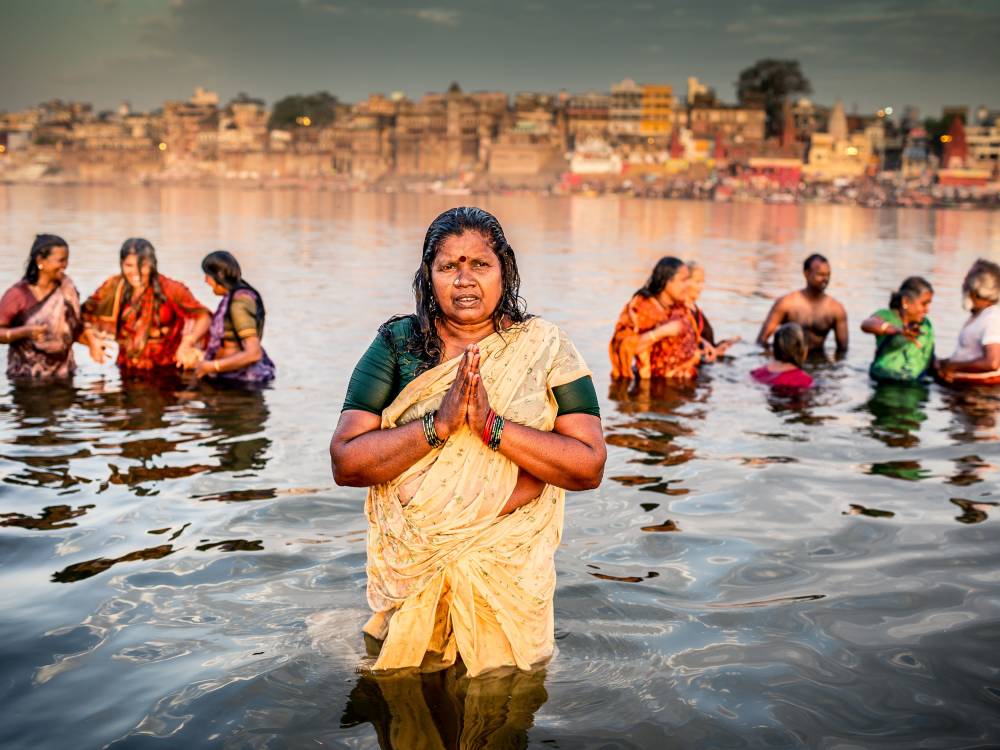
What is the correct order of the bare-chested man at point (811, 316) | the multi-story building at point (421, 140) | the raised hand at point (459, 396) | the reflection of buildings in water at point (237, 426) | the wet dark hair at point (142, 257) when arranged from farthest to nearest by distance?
1. the multi-story building at point (421, 140)
2. the bare-chested man at point (811, 316)
3. the wet dark hair at point (142, 257)
4. the reflection of buildings in water at point (237, 426)
5. the raised hand at point (459, 396)

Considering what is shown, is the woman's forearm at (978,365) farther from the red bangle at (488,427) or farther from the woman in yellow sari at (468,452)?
the red bangle at (488,427)

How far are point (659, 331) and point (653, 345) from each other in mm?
185

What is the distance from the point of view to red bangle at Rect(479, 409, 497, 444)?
2.59 metres

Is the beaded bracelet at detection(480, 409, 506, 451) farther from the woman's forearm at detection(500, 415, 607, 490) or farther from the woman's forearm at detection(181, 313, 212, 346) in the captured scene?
the woman's forearm at detection(181, 313, 212, 346)

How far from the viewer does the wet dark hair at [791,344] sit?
780 cm

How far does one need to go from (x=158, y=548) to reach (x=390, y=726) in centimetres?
171

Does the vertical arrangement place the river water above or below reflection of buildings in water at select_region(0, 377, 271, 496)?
below

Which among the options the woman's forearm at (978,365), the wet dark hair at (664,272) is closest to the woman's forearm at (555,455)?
the wet dark hair at (664,272)

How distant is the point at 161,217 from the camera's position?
40.0 meters

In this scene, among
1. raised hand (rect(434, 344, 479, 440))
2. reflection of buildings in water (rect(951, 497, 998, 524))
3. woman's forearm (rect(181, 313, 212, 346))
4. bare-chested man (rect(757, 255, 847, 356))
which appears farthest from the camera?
bare-chested man (rect(757, 255, 847, 356))

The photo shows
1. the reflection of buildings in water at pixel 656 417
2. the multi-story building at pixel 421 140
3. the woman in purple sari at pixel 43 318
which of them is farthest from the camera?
the multi-story building at pixel 421 140

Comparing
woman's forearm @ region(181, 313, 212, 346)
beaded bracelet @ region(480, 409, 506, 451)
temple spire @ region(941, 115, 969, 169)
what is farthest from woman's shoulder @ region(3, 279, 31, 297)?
temple spire @ region(941, 115, 969, 169)

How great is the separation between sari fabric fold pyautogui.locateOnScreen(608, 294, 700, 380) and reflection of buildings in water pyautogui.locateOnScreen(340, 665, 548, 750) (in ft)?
16.0

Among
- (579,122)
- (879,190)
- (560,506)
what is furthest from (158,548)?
(579,122)
